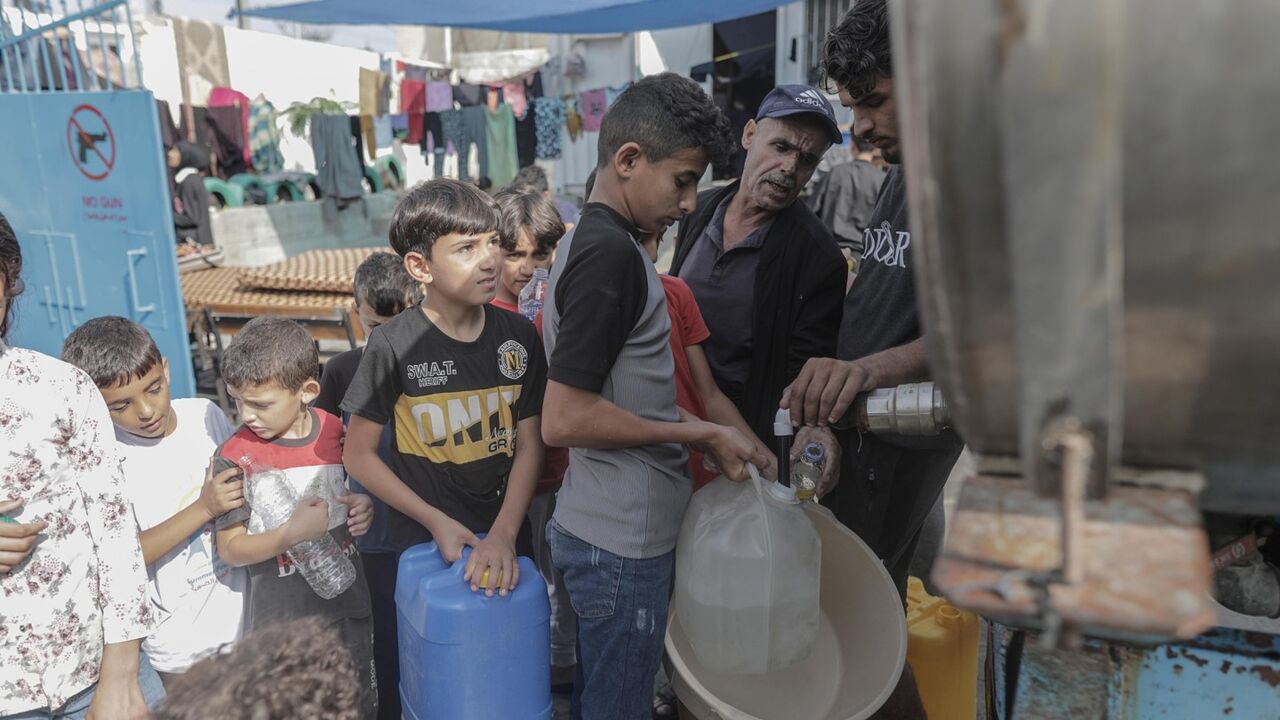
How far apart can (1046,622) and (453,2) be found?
23.1 ft

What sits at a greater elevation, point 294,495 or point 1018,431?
point 1018,431

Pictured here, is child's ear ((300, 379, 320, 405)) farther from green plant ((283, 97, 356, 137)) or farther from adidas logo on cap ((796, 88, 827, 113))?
green plant ((283, 97, 356, 137))

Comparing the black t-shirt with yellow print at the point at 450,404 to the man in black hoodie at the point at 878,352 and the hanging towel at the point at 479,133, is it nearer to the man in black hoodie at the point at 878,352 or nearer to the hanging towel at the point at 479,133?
the man in black hoodie at the point at 878,352

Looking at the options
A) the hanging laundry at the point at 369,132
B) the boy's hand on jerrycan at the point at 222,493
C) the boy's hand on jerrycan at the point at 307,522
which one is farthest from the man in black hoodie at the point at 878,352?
the hanging laundry at the point at 369,132

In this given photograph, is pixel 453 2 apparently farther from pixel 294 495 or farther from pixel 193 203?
pixel 294 495

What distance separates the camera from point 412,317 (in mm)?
2119

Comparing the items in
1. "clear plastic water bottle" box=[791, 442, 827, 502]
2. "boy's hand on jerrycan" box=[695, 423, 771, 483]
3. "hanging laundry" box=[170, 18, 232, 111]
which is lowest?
"clear plastic water bottle" box=[791, 442, 827, 502]

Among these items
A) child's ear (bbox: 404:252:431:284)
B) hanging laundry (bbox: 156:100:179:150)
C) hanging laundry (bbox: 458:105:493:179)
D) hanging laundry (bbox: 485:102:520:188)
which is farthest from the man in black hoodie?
hanging laundry (bbox: 156:100:179:150)

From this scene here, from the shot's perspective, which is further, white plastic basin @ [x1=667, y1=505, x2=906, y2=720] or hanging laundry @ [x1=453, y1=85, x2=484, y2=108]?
hanging laundry @ [x1=453, y1=85, x2=484, y2=108]

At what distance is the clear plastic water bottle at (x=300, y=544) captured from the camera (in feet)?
6.59

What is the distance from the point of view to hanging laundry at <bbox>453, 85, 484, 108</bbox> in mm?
10445

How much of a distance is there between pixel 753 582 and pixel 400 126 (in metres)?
9.78

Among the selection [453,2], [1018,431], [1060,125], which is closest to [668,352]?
[1018,431]

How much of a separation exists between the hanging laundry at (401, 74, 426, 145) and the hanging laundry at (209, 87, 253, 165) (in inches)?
70.1
